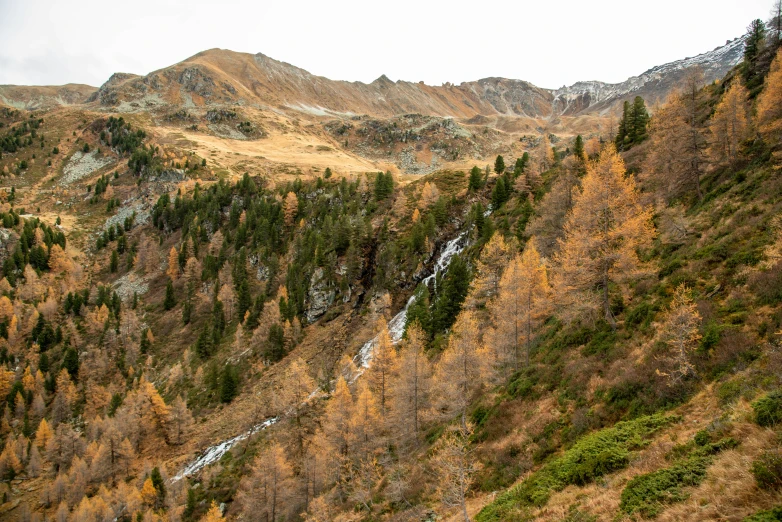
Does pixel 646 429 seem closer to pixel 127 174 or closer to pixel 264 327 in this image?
pixel 264 327

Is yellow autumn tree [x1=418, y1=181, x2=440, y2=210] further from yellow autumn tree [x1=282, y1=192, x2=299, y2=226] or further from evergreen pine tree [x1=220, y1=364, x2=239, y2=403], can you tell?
evergreen pine tree [x1=220, y1=364, x2=239, y2=403]

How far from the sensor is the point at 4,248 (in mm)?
131000

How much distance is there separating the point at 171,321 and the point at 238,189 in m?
51.9

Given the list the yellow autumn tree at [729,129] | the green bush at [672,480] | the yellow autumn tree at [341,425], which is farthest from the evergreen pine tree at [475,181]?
the green bush at [672,480]

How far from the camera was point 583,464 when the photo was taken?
53.6 ft

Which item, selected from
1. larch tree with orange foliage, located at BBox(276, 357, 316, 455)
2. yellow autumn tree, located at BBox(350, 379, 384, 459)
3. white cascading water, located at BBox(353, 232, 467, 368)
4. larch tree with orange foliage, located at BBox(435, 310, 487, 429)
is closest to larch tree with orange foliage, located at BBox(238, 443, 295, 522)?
larch tree with orange foliage, located at BBox(276, 357, 316, 455)

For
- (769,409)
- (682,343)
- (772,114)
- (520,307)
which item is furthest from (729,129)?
(769,409)

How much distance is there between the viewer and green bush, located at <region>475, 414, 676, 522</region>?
1570cm

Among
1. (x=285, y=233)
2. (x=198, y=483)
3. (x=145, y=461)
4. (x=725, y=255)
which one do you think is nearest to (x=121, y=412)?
(x=145, y=461)

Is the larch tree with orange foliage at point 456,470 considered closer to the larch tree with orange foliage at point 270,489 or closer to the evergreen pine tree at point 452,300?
the larch tree with orange foliage at point 270,489

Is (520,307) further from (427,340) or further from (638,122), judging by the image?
(638,122)

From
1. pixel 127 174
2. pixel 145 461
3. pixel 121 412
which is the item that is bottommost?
pixel 145 461

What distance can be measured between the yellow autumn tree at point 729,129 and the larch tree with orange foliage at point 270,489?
59379 millimetres

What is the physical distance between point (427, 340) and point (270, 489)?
28537 mm
